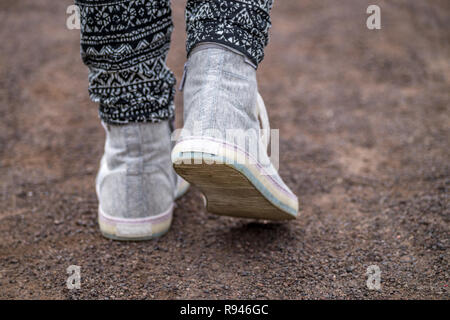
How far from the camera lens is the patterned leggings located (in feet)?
3.00

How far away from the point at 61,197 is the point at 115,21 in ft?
2.11

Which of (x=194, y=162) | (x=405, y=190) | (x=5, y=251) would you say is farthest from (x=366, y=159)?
(x=5, y=251)

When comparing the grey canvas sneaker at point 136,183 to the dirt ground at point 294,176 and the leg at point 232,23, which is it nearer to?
the dirt ground at point 294,176

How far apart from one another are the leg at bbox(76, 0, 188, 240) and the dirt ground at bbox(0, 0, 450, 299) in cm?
9

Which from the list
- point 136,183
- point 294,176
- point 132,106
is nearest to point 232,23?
point 132,106

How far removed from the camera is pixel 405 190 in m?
1.40

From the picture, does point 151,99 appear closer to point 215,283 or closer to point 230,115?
point 230,115

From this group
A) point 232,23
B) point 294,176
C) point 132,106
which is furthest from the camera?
point 294,176

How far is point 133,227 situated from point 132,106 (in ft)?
0.98

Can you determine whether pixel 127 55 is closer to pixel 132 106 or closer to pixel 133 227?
pixel 132 106

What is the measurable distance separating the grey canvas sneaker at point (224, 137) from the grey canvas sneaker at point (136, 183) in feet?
0.56

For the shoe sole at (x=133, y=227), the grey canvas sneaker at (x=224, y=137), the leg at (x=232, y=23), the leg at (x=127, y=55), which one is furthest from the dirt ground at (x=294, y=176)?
the leg at (x=232, y=23)

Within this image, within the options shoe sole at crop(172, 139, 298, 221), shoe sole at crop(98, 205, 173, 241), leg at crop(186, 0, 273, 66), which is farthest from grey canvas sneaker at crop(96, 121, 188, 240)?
leg at crop(186, 0, 273, 66)

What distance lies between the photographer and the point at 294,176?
1519mm
